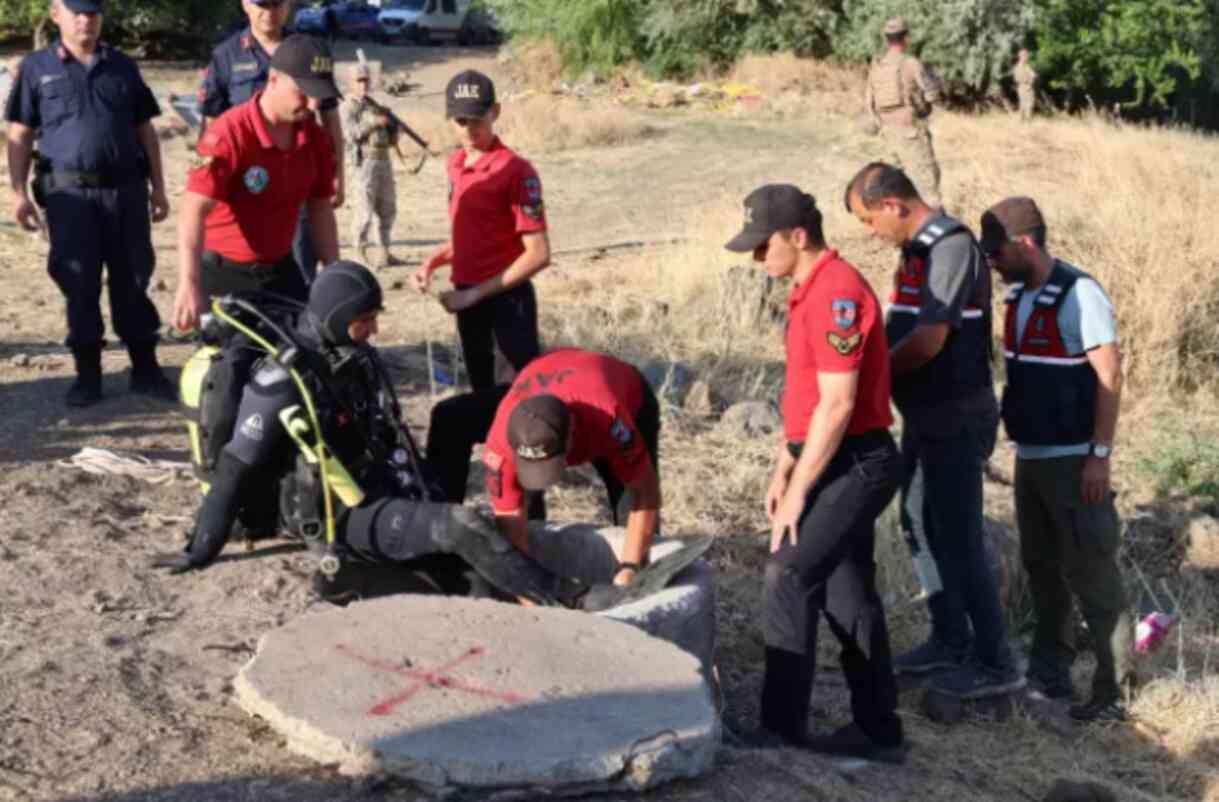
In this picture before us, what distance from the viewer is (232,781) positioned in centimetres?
445

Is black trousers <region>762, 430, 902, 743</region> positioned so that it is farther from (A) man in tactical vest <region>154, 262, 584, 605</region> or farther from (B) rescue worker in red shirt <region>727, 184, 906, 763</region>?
(A) man in tactical vest <region>154, 262, 584, 605</region>

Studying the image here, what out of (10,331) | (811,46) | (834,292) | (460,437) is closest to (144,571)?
(460,437)

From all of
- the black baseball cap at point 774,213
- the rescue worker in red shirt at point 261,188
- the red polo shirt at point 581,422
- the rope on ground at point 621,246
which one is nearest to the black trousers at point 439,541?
the red polo shirt at point 581,422

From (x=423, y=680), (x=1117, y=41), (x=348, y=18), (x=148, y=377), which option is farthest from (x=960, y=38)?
(x=423, y=680)

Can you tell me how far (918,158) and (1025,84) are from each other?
12264 mm

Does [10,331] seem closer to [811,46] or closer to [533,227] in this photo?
[533,227]

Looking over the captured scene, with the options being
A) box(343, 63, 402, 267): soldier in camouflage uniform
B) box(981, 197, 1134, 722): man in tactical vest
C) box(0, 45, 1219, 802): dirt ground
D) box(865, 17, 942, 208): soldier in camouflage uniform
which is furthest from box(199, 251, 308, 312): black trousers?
box(865, 17, 942, 208): soldier in camouflage uniform

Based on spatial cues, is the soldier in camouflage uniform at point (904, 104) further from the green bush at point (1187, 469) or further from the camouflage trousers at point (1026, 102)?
the camouflage trousers at point (1026, 102)

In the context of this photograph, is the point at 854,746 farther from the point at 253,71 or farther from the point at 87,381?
the point at 87,381

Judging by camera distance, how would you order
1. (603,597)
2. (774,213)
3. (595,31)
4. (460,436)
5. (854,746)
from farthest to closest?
(595,31) < (460,436) < (603,597) < (854,746) < (774,213)

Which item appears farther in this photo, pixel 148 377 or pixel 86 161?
pixel 148 377

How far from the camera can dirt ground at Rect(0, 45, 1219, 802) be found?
14.9 feet

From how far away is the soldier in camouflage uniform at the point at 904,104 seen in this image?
563 inches

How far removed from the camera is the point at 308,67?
6.25 meters
